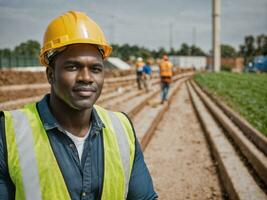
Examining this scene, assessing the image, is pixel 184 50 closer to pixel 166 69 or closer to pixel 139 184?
pixel 166 69

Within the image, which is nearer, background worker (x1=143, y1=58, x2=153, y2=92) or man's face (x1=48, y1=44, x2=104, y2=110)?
man's face (x1=48, y1=44, x2=104, y2=110)

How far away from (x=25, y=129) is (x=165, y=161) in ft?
16.6

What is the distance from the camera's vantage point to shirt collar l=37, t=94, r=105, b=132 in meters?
1.83

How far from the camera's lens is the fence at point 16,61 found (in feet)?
90.0

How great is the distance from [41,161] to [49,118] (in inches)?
9.8

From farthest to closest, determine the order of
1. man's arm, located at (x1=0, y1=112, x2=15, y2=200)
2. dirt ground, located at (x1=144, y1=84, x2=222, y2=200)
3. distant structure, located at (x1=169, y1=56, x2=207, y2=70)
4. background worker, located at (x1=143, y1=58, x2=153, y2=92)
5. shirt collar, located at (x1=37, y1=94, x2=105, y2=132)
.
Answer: distant structure, located at (x1=169, y1=56, x2=207, y2=70) < background worker, located at (x1=143, y1=58, x2=153, y2=92) < dirt ground, located at (x1=144, y1=84, x2=222, y2=200) < shirt collar, located at (x1=37, y1=94, x2=105, y2=132) < man's arm, located at (x1=0, y1=112, x2=15, y2=200)

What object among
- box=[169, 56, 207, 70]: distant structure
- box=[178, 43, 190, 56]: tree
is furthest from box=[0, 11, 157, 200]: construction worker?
box=[178, 43, 190, 56]: tree

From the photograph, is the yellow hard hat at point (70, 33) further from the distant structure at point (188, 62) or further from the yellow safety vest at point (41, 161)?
the distant structure at point (188, 62)

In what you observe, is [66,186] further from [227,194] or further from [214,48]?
[214,48]

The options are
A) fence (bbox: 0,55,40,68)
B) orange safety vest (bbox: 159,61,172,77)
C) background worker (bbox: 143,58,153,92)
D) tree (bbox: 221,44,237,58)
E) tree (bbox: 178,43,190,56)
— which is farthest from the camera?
tree (bbox: 221,44,237,58)

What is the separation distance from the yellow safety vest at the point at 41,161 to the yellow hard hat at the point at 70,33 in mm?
364

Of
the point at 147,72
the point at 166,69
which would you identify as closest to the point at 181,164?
the point at 166,69

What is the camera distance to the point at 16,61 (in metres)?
29.7

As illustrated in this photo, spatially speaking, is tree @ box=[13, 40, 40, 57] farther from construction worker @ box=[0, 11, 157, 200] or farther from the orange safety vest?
construction worker @ box=[0, 11, 157, 200]
